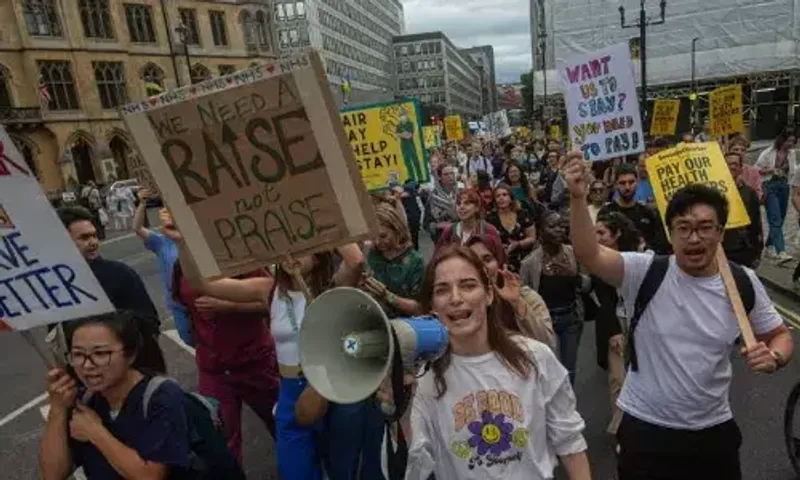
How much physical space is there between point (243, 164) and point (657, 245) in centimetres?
390

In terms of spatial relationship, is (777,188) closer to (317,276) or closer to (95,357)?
(317,276)

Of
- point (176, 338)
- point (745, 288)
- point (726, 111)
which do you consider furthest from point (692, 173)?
point (726, 111)

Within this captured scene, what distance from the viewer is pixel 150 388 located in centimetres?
210

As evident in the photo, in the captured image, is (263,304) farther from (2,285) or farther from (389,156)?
(389,156)

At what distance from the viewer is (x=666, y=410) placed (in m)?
2.40

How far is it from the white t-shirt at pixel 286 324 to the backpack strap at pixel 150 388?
0.68m

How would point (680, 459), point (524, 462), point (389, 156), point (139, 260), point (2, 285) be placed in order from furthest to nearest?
point (139, 260) → point (389, 156) → point (680, 459) → point (2, 285) → point (524, 462)

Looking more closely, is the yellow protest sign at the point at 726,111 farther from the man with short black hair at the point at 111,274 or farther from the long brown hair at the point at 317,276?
the man with short black hair at the point at 111,274

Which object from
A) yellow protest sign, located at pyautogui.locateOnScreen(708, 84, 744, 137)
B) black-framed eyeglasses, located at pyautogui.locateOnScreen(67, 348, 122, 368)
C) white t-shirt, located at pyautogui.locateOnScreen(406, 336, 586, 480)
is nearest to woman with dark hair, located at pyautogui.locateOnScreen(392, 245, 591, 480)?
white t-shirt, located at pyautogui.locateOnScreen(406, 336, 586, 480)

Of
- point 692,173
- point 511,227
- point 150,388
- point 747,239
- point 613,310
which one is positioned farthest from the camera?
point 511,227

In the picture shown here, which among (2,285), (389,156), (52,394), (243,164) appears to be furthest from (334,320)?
(389,156)

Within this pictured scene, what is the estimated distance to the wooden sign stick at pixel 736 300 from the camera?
2180 millimetres

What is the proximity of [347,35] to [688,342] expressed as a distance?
88556mm

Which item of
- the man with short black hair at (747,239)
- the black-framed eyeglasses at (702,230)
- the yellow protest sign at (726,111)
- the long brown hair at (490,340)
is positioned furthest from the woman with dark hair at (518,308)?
the yellow protest sign at (726,111)
